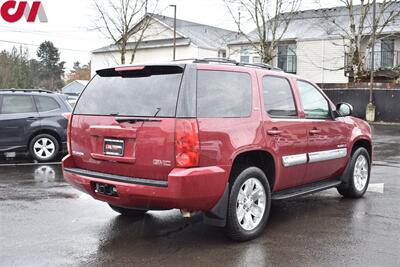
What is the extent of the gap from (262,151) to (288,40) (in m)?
31.3

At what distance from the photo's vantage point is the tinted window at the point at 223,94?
4.67 meters

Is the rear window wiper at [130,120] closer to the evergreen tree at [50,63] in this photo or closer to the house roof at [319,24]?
the house roof at [319,24]

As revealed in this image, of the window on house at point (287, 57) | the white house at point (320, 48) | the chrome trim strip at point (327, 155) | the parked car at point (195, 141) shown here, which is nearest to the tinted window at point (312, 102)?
the parked car at point (195, 141)

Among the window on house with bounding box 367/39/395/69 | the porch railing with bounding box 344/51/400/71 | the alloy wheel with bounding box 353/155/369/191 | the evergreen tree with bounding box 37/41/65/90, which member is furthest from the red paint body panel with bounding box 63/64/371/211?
the evergreen tree with bounding box 37/41/65/90

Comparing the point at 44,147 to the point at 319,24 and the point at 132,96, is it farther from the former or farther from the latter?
the point at 319,24

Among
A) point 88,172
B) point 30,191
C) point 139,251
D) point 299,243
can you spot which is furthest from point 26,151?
point 299,243

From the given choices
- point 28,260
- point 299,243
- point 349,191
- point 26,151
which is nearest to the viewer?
point 28,260

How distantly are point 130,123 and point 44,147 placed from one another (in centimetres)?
662

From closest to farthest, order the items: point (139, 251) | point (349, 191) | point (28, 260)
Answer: point (28, 260) < point (139, 251) < point (349, 191)

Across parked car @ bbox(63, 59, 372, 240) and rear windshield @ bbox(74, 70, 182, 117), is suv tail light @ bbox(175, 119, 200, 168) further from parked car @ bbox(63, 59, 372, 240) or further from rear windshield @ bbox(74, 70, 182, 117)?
rear windshield @ bbox(74, 70, 182, 117)

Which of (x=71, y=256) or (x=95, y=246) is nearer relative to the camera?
(x=71, y=256)

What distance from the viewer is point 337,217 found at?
240 inches

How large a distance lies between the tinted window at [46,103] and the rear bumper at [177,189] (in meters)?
6.38

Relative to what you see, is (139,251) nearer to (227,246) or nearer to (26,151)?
(227,246)
